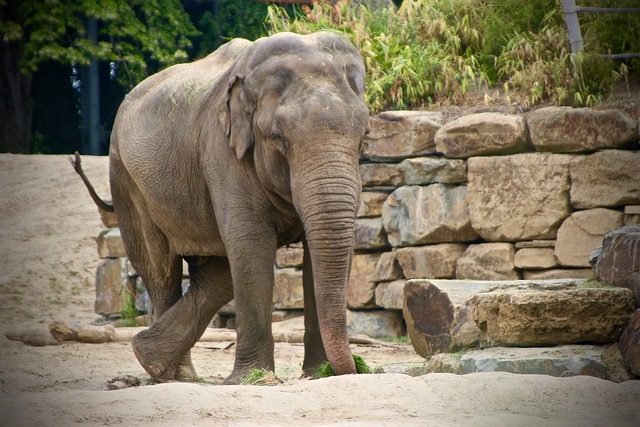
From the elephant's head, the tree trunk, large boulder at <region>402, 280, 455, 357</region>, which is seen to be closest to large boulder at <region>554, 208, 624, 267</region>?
large boulder at <region>402, 280, 455, 357</region>

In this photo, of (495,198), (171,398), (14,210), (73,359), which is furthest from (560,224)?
(14,210)

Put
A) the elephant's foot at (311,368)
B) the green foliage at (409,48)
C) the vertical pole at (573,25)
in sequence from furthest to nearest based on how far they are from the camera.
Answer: the green foliage at (409,48)
the vertical pole at (573,25)
the elephant's foot at (311,368)

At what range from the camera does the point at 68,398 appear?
5.17 m

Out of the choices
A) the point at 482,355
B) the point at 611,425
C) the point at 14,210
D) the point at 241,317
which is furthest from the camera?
the point at 14,210

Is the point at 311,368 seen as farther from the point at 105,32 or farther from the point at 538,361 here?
the point at 105,32

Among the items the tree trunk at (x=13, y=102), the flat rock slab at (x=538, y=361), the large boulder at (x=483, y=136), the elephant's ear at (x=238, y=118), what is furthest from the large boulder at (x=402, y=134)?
the tree trunk at (x=13, y=102)

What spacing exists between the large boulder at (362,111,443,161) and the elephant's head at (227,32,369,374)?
3469 mm

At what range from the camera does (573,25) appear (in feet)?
33.3

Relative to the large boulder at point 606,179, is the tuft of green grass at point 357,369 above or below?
below

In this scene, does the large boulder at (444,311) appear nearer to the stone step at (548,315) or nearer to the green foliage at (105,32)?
the stone step at (548,315)

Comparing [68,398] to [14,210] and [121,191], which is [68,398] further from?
[14,210]

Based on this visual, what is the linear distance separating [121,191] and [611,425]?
4690 millimetres

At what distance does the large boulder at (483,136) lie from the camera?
944 cm

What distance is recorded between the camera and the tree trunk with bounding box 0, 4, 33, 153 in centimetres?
1973
